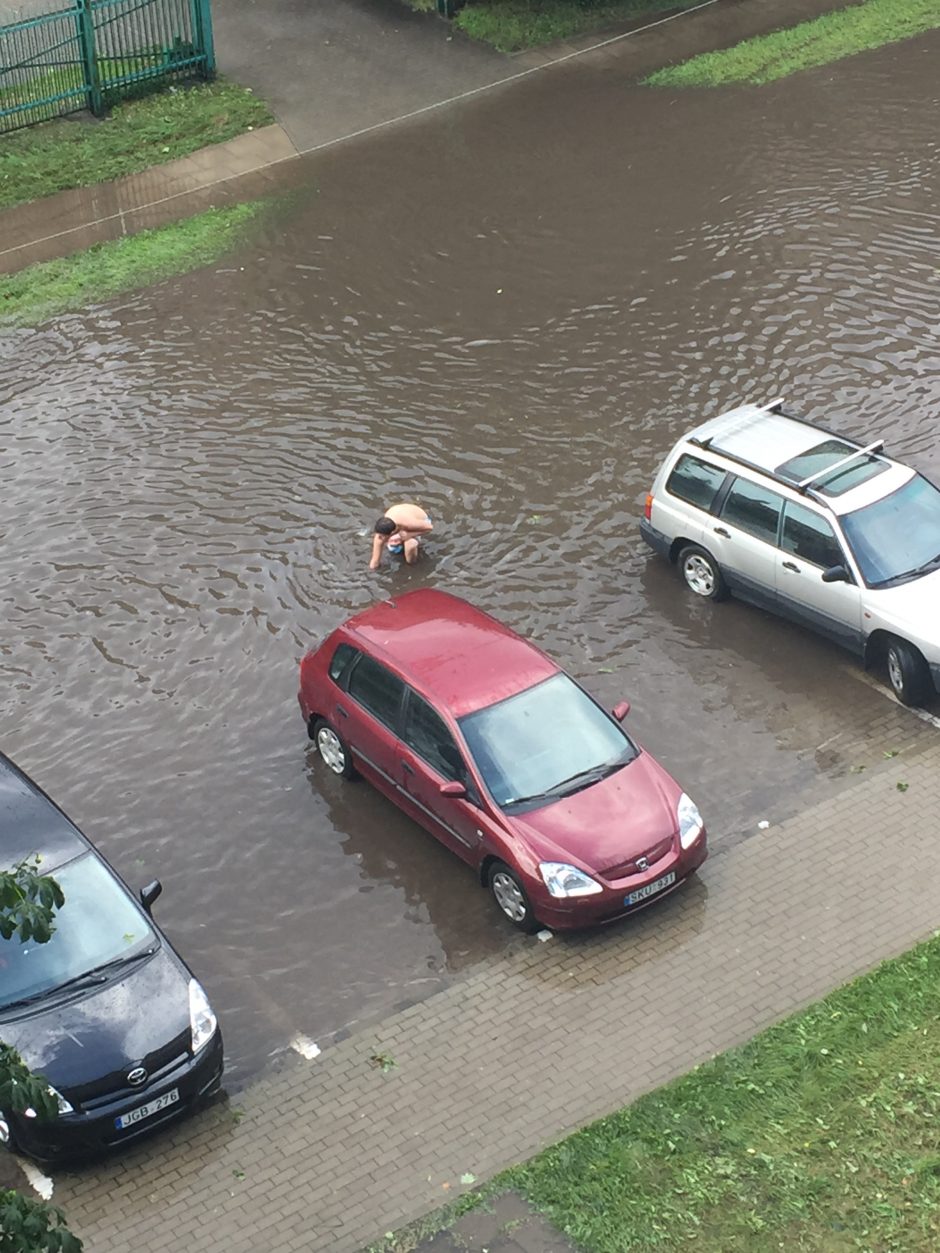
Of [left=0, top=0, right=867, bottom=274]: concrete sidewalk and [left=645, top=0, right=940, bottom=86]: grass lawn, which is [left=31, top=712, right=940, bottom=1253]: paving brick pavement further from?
[left=645, top=0, right=940, bottom=86]: grass lawn

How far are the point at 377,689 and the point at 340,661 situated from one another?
56 centimetres

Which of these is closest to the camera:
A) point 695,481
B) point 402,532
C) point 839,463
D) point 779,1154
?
point 779,1154

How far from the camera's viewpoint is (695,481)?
52.9 ft

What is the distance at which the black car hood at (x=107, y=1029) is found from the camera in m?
10.6

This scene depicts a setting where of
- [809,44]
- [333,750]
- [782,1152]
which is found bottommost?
[333,750]

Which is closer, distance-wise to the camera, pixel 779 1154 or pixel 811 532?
pixel 779 1154

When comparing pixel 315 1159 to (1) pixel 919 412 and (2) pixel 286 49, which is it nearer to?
(1) pixel 919 412

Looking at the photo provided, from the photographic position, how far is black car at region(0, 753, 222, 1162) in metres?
10.5

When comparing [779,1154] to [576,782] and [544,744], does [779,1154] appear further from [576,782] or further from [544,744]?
[544,744]

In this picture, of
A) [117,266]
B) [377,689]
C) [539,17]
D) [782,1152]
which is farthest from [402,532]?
[539,17]

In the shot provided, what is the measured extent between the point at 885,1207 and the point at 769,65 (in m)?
22.2

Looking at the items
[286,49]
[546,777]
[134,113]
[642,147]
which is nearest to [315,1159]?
[546,777]

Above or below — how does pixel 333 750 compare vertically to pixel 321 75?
below

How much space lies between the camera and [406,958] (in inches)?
487
